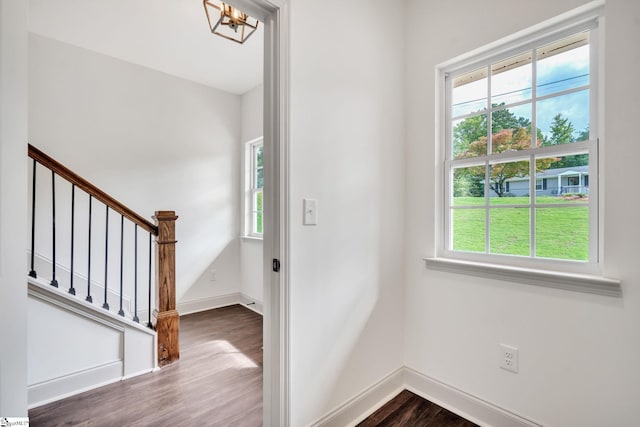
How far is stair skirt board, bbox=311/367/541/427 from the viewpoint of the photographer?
1543mm

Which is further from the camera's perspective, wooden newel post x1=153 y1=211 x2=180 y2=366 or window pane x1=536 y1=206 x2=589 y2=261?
wooden newel post x1=153 y1=211 x2=180 y2=366

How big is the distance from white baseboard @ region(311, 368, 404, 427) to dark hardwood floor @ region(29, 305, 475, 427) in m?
0.04

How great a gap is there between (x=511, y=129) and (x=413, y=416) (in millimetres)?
1722

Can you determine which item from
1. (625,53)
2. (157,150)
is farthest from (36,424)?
(625,53)

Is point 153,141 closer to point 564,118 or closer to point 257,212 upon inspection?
point 257,212

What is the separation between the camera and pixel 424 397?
1860mm

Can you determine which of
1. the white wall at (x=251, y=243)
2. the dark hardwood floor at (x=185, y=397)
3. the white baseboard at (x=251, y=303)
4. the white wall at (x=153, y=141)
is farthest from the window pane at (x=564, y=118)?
the white wall at (x=153, y=141)

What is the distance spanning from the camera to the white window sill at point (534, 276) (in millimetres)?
1273

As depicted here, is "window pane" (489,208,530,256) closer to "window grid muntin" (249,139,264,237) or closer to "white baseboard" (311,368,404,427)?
"white baseboard" (311,368,404,427)

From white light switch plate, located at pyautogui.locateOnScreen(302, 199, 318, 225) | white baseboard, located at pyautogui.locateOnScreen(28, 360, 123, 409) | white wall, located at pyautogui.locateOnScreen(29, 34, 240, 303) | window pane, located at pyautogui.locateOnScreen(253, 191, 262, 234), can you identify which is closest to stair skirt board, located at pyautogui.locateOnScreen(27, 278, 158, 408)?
white baseboard, located at pyautogui.locateOnScreen(28, 360, 123, 409)

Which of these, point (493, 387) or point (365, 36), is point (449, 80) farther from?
point (493, 387)

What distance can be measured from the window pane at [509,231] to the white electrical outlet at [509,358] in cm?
50

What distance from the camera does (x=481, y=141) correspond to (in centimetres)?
175

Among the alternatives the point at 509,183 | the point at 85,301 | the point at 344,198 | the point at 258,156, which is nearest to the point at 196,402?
the point at 85,301
